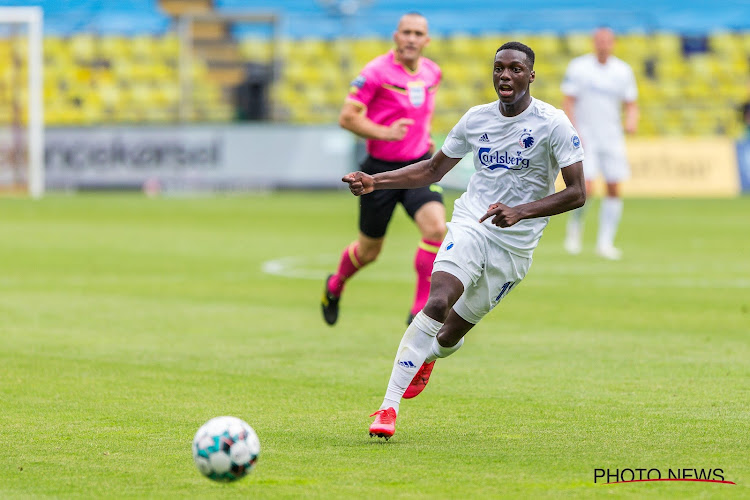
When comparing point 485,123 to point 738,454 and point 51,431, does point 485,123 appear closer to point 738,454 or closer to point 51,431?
point 738,454

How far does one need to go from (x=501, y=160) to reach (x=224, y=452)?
2.36m

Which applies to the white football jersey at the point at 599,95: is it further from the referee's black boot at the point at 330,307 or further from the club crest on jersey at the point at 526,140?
the club crest on jersey at the point at 526,140

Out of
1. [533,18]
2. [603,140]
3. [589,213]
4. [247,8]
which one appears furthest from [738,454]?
[247,8]

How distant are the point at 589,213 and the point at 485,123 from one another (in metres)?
19.0

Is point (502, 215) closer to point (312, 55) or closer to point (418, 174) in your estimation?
point (418, 174)

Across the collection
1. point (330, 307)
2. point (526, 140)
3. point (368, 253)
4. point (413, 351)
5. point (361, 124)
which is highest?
point (526, 140)

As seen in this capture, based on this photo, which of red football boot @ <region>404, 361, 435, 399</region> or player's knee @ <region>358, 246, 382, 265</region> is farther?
player's knee @ <region>358, 246, 382, 265</region>

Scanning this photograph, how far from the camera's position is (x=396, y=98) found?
10.1m

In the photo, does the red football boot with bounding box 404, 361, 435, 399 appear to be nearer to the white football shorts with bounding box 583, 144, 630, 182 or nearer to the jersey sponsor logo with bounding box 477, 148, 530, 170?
the jersey sponsor logo with bounding box 477, 148, 530, 170

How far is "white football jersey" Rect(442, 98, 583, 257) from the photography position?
6477 mm

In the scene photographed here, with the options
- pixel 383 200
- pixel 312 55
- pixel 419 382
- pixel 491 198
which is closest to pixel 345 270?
pixel 383 200

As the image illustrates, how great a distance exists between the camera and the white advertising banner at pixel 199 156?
95.8ft

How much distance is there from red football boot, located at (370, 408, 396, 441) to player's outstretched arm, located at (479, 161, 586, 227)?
1023 mm

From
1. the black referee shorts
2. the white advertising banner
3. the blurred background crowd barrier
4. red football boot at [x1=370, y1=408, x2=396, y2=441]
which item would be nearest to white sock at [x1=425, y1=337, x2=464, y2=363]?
red football boot at [x1=370, y1=408, x2=396, y2=441]
